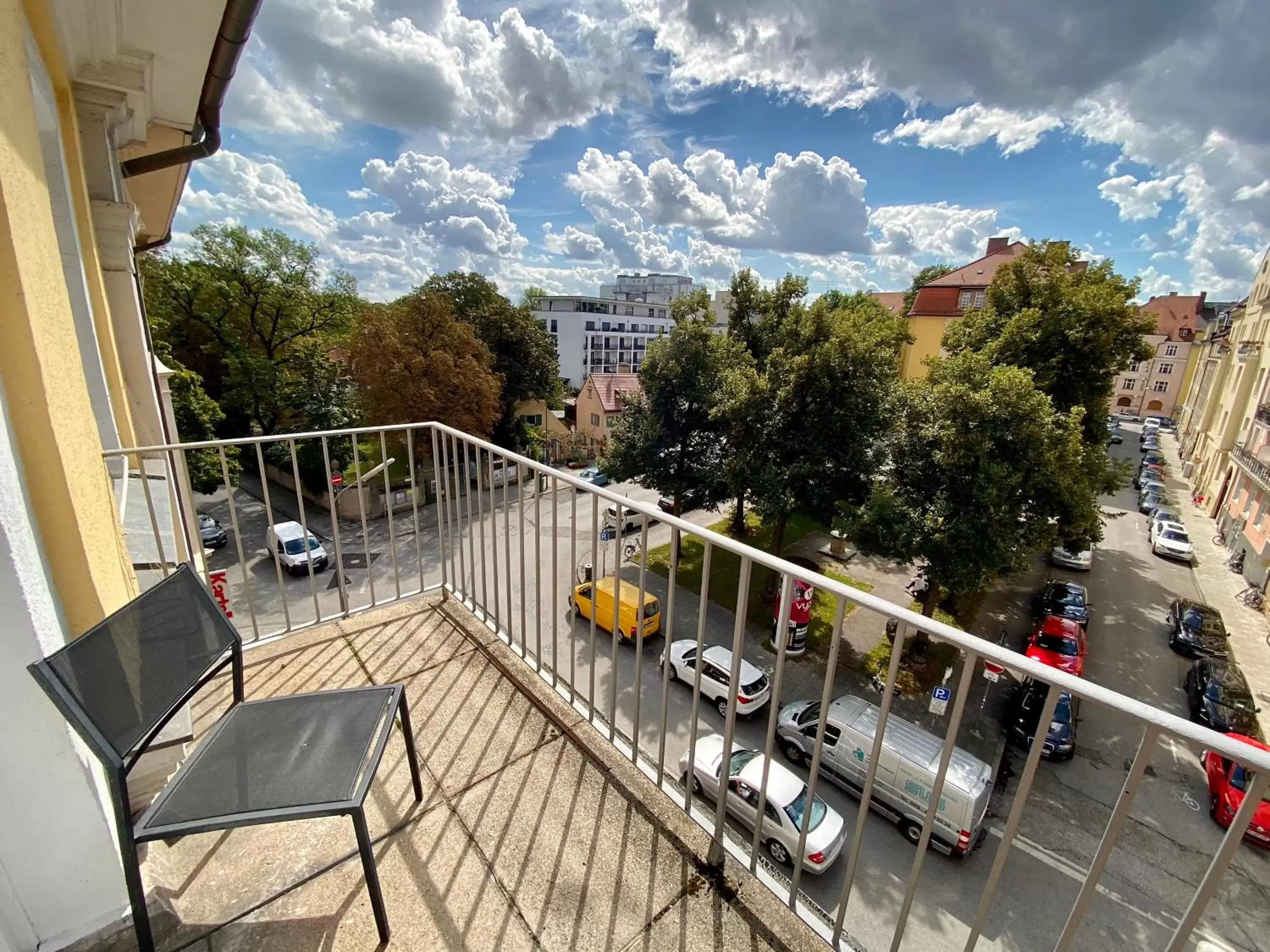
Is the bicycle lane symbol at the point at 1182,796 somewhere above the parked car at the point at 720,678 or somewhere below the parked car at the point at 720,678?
above

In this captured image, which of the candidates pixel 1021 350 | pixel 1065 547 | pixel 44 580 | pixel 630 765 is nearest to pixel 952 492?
pixel 1021 350

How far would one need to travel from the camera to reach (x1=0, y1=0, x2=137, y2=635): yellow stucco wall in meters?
1.18

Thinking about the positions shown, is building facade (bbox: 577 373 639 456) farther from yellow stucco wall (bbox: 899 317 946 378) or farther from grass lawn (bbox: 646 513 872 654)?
yellow stucco wall (bbox: 899 317 946 378)

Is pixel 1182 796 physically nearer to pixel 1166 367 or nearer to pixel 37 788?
pixel 37 788

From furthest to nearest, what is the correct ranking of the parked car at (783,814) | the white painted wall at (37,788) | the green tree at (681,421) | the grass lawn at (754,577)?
the green tree at (681,421) < the grass lawn at (754,577) < the parked car at (783,814) < the white painted wall at (37,788)

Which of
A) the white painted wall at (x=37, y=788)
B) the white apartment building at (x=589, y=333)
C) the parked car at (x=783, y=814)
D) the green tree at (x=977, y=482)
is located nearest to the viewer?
the white painted wall at (x=37, y=788)

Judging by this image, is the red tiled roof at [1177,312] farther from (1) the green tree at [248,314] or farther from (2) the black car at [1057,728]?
(1) the green tree at [248,314]

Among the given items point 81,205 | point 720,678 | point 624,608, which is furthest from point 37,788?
point 624,608

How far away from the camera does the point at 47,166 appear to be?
6.79 ft

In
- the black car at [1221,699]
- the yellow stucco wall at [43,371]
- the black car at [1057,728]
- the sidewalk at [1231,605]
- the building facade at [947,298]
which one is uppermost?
the building facade at [947,298]

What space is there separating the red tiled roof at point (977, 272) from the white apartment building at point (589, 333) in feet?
68.2

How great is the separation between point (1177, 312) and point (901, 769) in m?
50.4

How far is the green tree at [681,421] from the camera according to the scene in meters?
11.4

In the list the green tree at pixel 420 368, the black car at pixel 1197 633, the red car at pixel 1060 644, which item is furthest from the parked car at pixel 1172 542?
the green tree at pixel 420 368
